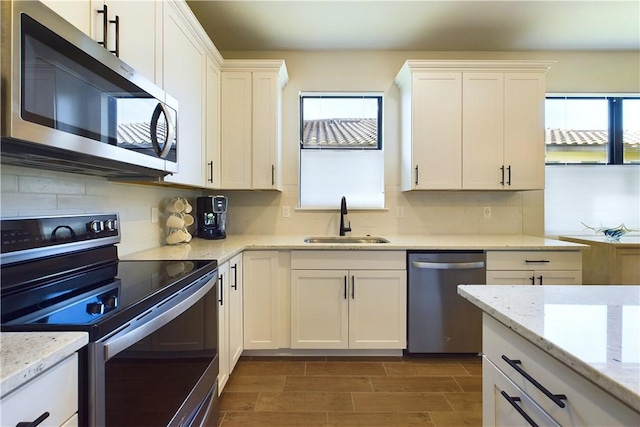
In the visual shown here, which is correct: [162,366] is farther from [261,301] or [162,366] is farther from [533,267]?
[533,267]

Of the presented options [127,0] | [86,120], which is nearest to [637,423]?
[86,120]

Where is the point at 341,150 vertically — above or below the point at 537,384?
above

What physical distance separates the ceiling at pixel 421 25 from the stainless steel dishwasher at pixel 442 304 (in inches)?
74.2

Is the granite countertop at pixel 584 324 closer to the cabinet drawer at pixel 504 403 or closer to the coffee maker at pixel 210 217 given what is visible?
the cabinet drawer at pixel 504 403

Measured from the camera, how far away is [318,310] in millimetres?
2363

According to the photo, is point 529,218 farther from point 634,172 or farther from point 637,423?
point 637,423

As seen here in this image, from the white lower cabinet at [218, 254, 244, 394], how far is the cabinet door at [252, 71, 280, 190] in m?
0.75

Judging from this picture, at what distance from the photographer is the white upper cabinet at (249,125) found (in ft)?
8.60

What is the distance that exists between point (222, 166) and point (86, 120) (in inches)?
66.7

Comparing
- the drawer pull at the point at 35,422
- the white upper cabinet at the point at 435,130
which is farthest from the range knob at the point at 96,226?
the white upper cabinet at the point at 435,130

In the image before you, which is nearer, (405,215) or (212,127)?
(212,127)

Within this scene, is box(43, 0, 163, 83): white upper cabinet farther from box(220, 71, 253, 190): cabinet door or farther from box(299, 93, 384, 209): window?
box(299, 93, 384, 209): window

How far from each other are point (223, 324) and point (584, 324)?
1708 mm

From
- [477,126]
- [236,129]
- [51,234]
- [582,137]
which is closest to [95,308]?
[51,234]
